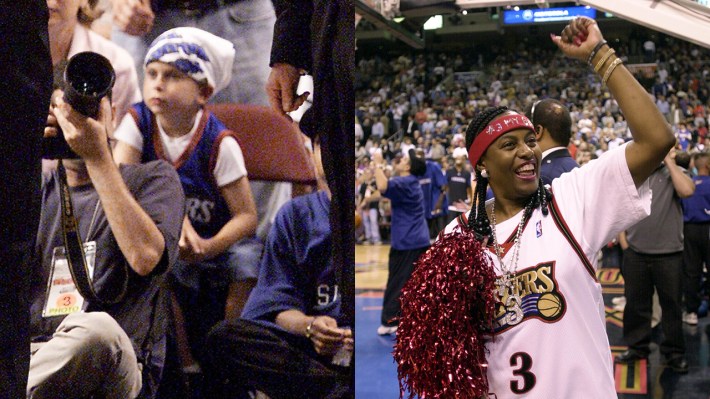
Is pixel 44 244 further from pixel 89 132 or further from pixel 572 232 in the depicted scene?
pixel 572 232

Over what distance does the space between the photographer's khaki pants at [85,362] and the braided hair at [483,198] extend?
1343 mm

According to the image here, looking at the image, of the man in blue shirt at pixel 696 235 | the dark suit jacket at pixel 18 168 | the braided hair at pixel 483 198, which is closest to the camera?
the dark suit jacket at pixel 18 168

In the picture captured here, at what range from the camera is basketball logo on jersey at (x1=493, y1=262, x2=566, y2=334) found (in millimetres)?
1948

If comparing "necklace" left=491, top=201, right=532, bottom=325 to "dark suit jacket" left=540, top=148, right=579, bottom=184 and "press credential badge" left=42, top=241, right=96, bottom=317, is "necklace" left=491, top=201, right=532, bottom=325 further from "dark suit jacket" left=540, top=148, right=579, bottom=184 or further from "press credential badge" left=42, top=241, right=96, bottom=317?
"dark suit jacket" left=540, top=148, right=579, bottom=184

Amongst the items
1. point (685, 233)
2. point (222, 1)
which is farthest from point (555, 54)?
point (222, 1)

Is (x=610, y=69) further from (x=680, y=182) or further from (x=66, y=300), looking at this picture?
(x=680, y=182)

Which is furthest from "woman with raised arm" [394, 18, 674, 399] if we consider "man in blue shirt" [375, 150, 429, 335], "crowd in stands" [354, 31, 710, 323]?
"crowd in stands" [354, 31, 710, 323]

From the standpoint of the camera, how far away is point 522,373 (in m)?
1.97

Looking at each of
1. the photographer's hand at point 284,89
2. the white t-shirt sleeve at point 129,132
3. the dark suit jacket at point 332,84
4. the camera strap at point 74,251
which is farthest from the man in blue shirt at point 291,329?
the white t-shirt sleeve at point 129,132

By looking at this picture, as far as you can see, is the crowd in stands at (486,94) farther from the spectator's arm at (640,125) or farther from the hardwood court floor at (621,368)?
the spectator's arm at (640,125)

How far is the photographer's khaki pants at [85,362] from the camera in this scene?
2568 millimetres

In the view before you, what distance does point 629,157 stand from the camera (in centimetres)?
190

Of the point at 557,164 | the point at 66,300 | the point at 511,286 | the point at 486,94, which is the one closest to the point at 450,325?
the point at 511,286

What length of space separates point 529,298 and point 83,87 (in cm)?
170
